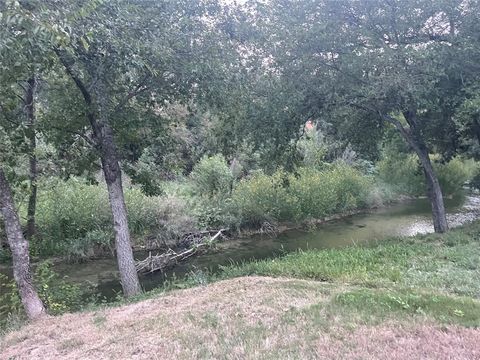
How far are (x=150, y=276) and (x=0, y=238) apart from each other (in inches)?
229

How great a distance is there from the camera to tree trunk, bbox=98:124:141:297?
379 inches

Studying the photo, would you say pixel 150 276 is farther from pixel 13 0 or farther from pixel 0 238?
pixel 13 0

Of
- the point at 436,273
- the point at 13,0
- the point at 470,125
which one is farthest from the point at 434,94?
the point at 13,0

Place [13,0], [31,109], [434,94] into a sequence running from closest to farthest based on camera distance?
[13,0], [31,109], [434,94]

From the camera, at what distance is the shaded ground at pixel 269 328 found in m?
4.38

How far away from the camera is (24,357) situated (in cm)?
537

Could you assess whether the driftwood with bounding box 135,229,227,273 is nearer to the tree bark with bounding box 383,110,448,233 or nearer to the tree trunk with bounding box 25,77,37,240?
the tree trunk with bounding box 25,77,37,240

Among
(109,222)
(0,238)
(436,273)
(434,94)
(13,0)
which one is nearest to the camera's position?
(13,0)

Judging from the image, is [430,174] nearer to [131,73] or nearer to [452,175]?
[131,73]

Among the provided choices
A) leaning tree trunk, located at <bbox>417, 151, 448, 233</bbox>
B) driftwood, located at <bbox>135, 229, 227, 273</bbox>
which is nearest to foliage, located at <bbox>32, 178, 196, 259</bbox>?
driftwood, located at <bbox>135, 229, 227, 273</bbox>

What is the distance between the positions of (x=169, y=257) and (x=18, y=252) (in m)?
7.45

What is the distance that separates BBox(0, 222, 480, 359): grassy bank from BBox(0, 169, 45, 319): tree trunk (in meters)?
0.56

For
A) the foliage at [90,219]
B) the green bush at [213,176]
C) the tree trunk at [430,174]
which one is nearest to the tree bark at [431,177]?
the tree trunk at [430,174]

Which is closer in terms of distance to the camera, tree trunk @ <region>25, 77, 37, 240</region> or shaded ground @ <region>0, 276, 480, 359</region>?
shaded ground @ <region>0, 276, 480, 359</region>
